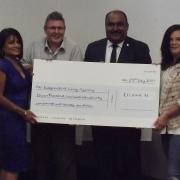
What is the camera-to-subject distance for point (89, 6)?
14.6ft

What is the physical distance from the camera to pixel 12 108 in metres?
3.33

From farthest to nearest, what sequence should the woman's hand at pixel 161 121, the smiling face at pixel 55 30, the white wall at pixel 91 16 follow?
the white wall at pixel 91 16 → the smiling face at pixel 55 30 → the woman's hand at pixel 161 121

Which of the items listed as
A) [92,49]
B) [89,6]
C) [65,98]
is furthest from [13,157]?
[89,6]

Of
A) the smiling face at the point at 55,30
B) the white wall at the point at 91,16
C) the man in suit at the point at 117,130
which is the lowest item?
the man in suit at the point at 117,130

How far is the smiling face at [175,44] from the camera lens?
3.22 m

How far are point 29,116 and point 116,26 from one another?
3.37 feet

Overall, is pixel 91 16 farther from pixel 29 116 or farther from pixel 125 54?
pixel 29 116

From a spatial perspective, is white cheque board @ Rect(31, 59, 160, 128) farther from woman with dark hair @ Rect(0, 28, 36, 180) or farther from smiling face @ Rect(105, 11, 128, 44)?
smiling face @ Rect(105, 11, 128, 44)

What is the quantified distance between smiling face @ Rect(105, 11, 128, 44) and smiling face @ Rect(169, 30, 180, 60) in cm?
59

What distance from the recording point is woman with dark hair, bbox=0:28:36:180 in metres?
3.33

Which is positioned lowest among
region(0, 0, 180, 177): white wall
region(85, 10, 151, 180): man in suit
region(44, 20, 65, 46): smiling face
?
region(85, 10, 151, 180): man in suit

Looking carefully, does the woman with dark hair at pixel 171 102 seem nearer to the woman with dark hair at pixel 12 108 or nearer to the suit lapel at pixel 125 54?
the suit lapel at pixel 125 54

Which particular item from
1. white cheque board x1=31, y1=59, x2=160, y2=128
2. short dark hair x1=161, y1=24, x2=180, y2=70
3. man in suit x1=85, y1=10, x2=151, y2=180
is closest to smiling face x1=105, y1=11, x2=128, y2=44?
man in suit x1=85, y1=10, x2=151, y2=180

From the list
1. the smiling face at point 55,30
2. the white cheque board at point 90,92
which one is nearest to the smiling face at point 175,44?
the white cheque board at point 90,92
